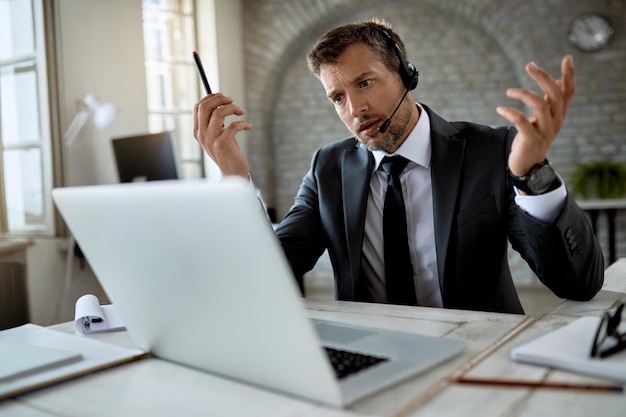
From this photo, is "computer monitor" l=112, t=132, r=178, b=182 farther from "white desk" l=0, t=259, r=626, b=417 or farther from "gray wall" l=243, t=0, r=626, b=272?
"white desk" l=0, t=259, r=626, b=417

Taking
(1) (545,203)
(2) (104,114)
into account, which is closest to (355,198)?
(1) (545,203)

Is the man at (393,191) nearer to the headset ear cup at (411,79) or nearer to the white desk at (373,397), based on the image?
the headset ear cup at (411,79)

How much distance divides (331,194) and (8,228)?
8.74 ft

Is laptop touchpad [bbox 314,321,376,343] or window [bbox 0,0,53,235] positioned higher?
window [bbox 0,0,53,235]

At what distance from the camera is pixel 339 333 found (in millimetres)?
961

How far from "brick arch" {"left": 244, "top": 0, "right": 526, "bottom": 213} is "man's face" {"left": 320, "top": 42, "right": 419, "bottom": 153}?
367 centimetres

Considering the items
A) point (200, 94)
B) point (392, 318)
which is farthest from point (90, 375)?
point (200, 94)

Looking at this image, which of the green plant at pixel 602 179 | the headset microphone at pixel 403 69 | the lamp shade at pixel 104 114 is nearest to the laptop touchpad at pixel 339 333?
the headset microphone at pixel 403 69

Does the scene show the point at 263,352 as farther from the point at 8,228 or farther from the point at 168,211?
the point at 8,228

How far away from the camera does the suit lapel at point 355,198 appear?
1.62m

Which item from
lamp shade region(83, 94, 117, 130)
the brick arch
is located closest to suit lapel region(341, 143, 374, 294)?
lamp shade region(83, 94, 117, 130)

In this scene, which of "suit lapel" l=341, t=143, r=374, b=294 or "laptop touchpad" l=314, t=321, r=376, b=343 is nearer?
"laptop touchpad" l=314, t=321, r=376, b=343

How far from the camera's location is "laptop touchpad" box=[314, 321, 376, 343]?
0.92 m

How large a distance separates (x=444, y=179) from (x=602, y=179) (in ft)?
11.9
